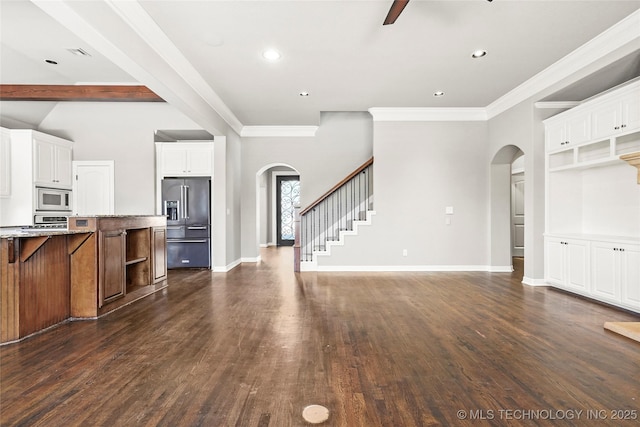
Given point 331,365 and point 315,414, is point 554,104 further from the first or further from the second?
point 315,414

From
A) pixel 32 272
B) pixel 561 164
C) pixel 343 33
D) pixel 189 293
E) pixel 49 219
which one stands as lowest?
pixel 189 293

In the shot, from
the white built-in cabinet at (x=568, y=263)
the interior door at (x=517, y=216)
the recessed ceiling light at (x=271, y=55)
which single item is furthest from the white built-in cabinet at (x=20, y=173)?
the interior door at (x=517, y=216)

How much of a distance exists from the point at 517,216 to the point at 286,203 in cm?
695

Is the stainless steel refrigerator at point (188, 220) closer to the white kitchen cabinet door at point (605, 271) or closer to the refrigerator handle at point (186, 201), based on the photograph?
the refrigerator handle at point (186, 201)

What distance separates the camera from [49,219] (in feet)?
18.5

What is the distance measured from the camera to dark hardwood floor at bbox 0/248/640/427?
1.74m

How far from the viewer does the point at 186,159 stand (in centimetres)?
635

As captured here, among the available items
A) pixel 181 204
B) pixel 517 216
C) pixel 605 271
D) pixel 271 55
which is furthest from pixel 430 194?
pixel 181 204

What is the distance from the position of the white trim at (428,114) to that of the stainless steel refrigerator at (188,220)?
363 centimetres

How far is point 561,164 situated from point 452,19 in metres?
2.89

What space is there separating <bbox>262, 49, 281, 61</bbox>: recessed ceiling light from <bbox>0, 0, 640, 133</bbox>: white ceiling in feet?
0.24

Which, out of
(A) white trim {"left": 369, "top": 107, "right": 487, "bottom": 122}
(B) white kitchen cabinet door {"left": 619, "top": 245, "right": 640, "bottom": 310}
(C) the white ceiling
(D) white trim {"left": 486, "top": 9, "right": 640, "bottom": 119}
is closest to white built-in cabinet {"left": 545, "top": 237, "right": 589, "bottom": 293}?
(B) white kitchen cabinet door {"left": 619, "top": 245, "right": 640, "bottom": 310}

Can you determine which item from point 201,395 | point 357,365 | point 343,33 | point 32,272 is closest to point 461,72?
point 343,33

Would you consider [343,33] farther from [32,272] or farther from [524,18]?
[32,272]
